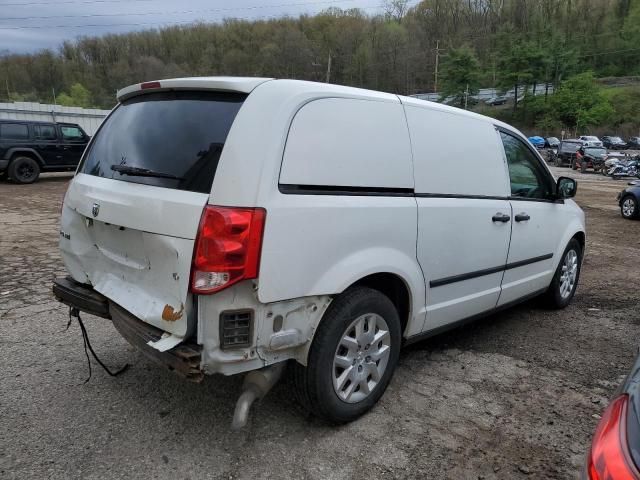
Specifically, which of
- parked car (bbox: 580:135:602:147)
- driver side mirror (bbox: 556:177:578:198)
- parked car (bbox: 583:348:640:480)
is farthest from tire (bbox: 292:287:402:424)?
parked car (bbox: 580:135:602:147)

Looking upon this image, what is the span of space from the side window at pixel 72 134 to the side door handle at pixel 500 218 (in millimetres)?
15605

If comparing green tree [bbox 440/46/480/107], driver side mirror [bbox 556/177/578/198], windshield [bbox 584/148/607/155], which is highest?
green tree [bbox 440/46/480/107]

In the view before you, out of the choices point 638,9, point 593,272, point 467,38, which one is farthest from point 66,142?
point 638,9

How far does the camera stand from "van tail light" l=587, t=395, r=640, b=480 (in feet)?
4.08

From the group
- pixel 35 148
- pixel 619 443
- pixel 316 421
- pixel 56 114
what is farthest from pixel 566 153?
pixel 619 443

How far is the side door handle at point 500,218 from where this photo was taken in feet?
11.9

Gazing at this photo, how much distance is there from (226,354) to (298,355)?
15.8 inches

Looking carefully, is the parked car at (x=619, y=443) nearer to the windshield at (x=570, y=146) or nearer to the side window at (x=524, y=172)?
the side window at (x=524, y=172)

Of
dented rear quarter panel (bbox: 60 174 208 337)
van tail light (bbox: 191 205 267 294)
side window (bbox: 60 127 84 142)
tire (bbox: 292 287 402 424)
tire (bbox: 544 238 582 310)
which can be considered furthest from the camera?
side window (bbox: 60 127 84 142)

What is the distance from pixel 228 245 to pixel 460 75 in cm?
7723

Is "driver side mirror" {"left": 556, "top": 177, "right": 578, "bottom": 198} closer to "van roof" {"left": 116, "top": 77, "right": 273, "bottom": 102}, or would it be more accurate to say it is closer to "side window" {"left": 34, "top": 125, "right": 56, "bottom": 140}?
"van roof" {"left": 116, "top": 77, "right": 273, "bottom": 102}

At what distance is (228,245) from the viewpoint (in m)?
2.23

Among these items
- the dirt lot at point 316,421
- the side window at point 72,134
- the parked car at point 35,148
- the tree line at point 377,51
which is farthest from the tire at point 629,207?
the tree line at point 377,51

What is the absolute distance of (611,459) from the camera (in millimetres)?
1291
